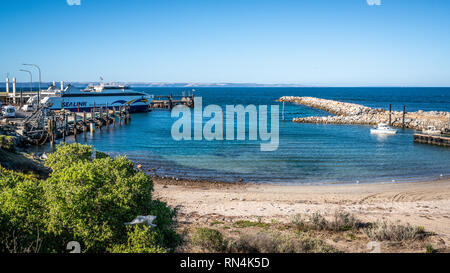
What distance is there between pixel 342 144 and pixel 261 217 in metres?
25.2

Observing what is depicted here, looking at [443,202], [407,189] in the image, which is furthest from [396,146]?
[443,202]

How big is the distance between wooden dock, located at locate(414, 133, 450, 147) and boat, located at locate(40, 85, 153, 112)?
47.0m

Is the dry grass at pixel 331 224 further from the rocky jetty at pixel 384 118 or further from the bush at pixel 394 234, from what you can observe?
the rocky jetty at pixel 384 118

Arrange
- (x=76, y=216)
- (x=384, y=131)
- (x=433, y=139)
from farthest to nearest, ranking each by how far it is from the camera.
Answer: (x=384, y=131) → (x=433, y=139) → (x=76, y=216)

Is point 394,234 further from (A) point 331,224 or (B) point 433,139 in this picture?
(B) point 433,139

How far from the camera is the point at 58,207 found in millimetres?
6922

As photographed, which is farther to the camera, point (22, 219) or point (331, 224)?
point (331, 224)

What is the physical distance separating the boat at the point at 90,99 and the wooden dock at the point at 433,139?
4701cm

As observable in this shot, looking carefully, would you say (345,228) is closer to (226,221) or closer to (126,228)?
(226,221)

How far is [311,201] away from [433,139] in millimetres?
26306

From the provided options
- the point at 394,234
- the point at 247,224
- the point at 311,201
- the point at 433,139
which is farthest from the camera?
the point at 433,139

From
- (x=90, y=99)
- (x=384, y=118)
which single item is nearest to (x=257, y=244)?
(x=384, y=118)

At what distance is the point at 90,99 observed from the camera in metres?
66.2

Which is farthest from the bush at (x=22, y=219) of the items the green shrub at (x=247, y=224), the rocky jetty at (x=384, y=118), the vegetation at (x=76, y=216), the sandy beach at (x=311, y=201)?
the rocky jetty at (x=384, y=118)
